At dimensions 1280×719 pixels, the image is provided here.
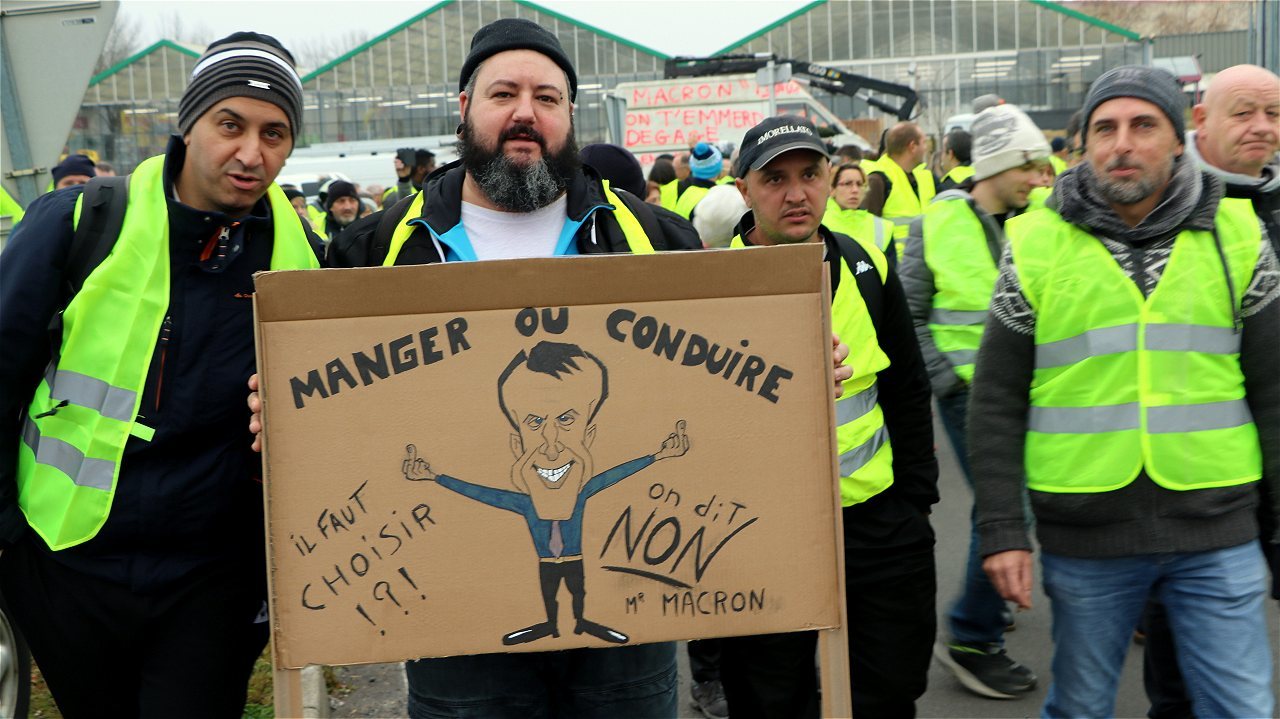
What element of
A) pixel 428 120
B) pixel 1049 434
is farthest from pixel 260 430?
pixel 428 120

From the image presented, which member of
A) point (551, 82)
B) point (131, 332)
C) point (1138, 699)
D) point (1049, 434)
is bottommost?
point (1138, 699)

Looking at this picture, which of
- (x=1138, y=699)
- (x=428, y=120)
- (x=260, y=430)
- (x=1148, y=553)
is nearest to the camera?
(x=260, y=430)

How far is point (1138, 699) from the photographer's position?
14.9ft

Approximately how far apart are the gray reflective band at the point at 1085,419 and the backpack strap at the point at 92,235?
2144 mm

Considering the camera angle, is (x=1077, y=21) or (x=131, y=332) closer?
(x=131, y=332)

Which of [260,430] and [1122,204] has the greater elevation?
[1122,204]

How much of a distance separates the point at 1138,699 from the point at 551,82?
319 cm

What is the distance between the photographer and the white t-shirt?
9.27 ft

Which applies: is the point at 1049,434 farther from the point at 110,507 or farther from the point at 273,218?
the point at 110,507

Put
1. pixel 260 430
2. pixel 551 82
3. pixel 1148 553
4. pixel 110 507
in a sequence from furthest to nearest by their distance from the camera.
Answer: pixel 1148 553 < pixel 551 82 < pixel 110 507 < pixel 260 430

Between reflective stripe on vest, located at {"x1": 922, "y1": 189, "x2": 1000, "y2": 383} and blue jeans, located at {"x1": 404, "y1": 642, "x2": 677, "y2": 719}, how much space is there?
2.30 meters

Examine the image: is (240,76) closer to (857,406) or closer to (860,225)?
(857,406)

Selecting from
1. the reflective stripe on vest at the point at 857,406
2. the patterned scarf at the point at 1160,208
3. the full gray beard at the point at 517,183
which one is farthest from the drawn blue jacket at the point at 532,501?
the patterned scarf at the point at 1160,208

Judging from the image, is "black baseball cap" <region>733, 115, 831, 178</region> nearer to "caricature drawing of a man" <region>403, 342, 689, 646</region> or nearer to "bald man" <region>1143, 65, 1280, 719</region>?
"bald man" <region>1143, 65, 1280, 719</region>
